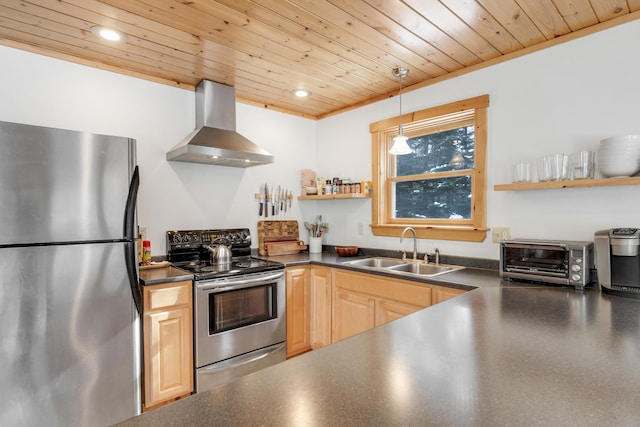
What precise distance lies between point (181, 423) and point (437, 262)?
239 cm

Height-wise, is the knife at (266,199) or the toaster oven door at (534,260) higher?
the knife at (266,199)

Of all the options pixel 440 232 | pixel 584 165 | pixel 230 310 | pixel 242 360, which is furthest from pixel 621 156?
pixel 242 360

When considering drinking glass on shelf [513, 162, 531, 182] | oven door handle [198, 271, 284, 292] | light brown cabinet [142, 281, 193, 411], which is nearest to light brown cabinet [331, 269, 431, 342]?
oven door handle [198, 271, 284, 292]

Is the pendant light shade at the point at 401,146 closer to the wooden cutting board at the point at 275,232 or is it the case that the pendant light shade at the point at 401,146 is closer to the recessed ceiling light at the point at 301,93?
the recessed ceiling light at the point at 301,93

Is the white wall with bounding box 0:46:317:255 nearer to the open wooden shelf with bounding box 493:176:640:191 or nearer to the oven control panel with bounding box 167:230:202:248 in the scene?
the oven control panel with bounding box 167:230:202:248

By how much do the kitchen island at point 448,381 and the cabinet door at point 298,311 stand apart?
1.69 m

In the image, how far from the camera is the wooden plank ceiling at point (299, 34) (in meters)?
1.81

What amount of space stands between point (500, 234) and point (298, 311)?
5.47 feet

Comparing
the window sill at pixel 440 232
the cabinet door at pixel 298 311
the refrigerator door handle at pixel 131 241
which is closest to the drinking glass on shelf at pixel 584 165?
the window sill at pixel 440 232

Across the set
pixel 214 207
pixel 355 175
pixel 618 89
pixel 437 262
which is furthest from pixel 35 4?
pixel 618 89

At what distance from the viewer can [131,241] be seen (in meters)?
1.97

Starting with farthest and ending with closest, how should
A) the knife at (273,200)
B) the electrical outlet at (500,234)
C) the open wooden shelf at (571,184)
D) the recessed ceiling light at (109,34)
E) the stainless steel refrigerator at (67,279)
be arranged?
the knife at (273,200), the electrical outlet at (500,234), the recessed ceiling light at (109,34), the open wooden shelf at (571,184), the stainless steel refrigerator at (67,279)

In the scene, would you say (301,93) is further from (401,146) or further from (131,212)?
(131,212)

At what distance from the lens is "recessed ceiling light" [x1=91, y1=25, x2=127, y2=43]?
203 cm
